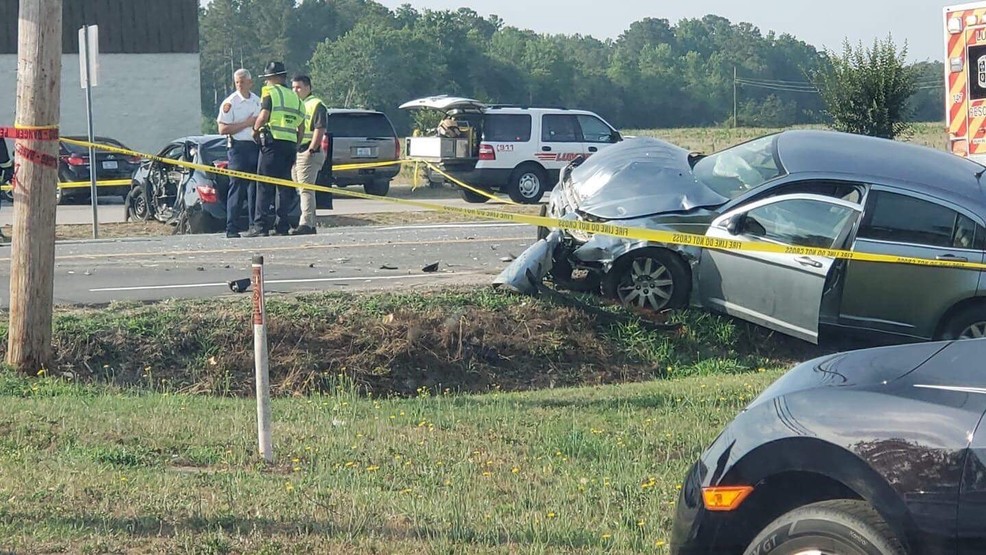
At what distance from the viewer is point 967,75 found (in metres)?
14.6

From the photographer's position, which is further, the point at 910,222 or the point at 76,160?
the point at 76,160

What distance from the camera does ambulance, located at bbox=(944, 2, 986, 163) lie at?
1439 centimetres

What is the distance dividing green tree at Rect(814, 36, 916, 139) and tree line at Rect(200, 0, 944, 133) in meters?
41.9

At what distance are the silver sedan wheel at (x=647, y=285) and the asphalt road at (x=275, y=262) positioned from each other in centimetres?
132

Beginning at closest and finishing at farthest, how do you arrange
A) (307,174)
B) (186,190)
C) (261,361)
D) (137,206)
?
(261,361)
(307,174)
(186,190)
(137,206)

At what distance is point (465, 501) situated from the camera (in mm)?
5887

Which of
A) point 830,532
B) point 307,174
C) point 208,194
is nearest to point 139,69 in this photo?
point 208,194

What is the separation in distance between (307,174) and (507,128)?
430 inches

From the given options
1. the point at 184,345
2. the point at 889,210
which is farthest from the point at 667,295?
the point at 184,345

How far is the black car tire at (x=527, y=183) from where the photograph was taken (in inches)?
1026

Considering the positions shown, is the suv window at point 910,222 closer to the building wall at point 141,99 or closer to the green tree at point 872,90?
the green tree at point 872,90

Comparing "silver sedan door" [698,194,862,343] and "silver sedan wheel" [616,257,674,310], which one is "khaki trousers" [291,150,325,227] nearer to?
"silver sedan wheel" [616,257,674,310]

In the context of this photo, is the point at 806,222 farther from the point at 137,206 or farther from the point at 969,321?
the point at 137,206

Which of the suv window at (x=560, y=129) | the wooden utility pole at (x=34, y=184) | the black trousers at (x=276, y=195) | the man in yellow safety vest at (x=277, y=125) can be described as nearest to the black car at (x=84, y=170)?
the suv window at (x=560, y=129)
